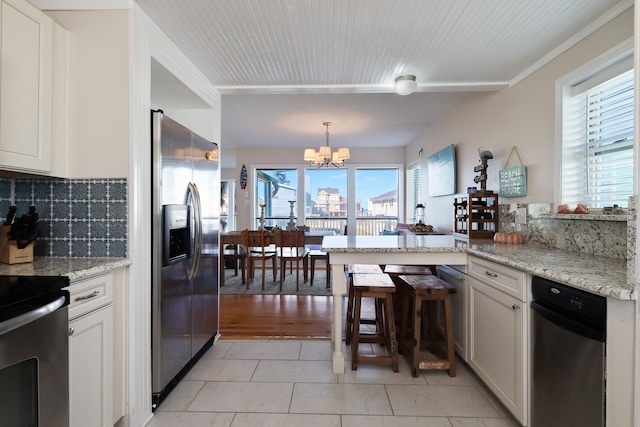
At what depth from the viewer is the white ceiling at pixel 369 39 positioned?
5.54 ft

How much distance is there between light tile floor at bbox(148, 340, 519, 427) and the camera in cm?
169

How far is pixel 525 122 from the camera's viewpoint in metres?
2.48

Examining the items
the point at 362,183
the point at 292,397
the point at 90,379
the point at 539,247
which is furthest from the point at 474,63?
the point at 362,183

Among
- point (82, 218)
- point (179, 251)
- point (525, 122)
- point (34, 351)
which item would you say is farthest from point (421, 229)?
point (34, 351)

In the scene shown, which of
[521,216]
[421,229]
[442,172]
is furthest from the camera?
[421,229]

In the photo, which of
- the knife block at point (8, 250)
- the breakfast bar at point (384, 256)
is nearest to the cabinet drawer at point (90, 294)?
the knife block at point (8, 250)

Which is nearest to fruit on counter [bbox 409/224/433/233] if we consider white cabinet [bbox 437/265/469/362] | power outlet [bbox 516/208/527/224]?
power outlet [bbox 516/208/527/224]

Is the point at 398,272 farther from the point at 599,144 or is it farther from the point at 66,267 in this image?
the point at 66,267

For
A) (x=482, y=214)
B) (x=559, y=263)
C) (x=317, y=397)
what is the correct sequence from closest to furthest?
(x=559, y=263)
(x=317, y=397)
(x=482, y=214)

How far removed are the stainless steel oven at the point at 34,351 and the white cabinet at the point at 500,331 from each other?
1998 mm

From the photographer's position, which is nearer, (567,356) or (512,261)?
(567,356)

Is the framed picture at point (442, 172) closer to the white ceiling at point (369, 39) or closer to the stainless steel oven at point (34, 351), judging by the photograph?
the white ceiling at point (369, 39)

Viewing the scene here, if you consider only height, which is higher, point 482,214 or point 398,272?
point 482,214

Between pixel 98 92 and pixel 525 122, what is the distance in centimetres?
297
